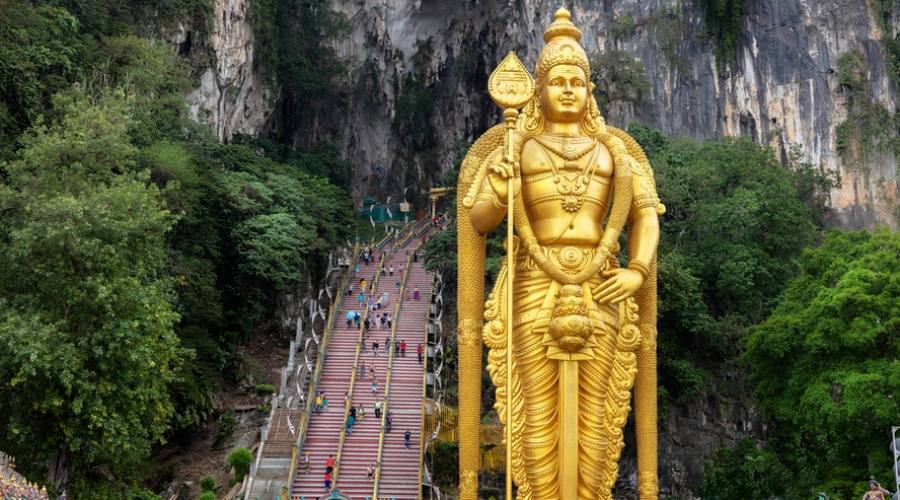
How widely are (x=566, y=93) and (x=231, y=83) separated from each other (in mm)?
19628

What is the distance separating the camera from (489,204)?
9.59m

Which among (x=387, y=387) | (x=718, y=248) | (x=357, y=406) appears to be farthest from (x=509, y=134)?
(x=718, y=248)

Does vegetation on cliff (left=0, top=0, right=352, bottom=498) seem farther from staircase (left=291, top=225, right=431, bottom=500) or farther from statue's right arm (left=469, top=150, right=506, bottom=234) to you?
statue's right arm (left=469, top=150, right=506, bottom=234)

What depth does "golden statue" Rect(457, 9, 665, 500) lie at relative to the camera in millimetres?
9359

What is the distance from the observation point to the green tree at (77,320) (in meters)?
13.7

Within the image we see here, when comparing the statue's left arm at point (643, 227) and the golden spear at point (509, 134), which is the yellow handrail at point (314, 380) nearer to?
the golden spear at point (509, 134)

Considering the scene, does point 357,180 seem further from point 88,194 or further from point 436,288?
point 88,194

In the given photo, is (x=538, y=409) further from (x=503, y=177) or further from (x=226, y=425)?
(x=226, y=425)

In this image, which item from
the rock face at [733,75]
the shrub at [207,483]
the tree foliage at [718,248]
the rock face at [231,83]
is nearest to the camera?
the shrub at [207,483]

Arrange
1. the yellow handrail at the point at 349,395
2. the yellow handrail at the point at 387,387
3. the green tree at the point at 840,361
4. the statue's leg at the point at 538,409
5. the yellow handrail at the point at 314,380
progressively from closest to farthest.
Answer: the statue's leg at the point at 538,409 → the green tree at the point at 840,361 → the yellow handrail at the point at 314,380 → the yellow handrail at the point at 387,387 → the yellow handrail at the point at 349,395

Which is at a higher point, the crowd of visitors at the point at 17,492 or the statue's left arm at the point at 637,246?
the statue's left arm at the point at 637,246

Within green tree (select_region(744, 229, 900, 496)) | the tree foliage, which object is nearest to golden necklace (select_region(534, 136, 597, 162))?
green tree (select_region(744, 229, 900, 496))

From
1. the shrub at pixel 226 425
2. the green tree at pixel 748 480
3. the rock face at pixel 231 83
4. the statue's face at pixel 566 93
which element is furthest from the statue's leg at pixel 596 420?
the rock face at pixel 231 83

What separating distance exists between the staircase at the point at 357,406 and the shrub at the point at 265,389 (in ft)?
4.96
